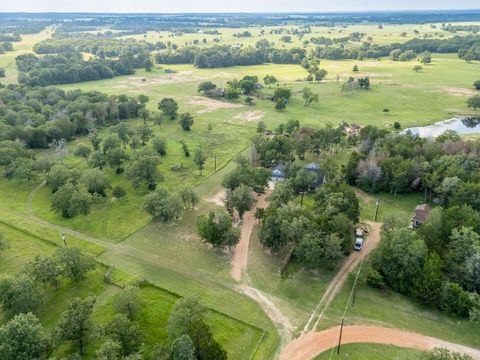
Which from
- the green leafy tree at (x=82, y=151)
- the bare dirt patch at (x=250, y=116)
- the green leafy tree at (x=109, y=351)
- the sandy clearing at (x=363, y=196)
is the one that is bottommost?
the bare dirt patch at (x=250, y=116)

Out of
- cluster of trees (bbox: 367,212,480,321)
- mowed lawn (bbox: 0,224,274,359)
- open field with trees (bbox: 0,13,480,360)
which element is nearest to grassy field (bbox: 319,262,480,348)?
open field with trees (bbox: 0,13,480,360)

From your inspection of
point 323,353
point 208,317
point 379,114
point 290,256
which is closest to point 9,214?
point 208,317

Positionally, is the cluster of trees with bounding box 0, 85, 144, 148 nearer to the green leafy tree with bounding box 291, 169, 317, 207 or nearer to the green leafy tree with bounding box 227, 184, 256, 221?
the green leafy tree with bounding box 227, 184, 256, 221

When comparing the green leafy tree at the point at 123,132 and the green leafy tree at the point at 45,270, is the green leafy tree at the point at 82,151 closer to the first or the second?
the green leafy tree at the point at 123,132

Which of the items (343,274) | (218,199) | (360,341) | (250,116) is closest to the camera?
(360,341)

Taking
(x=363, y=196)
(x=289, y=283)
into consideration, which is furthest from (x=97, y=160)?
(x=363, y=196)

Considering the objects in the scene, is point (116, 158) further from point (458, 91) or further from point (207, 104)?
point (458, 91)

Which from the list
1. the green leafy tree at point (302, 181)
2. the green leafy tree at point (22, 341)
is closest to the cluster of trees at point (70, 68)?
the green leafy tree at point (302, 181)
